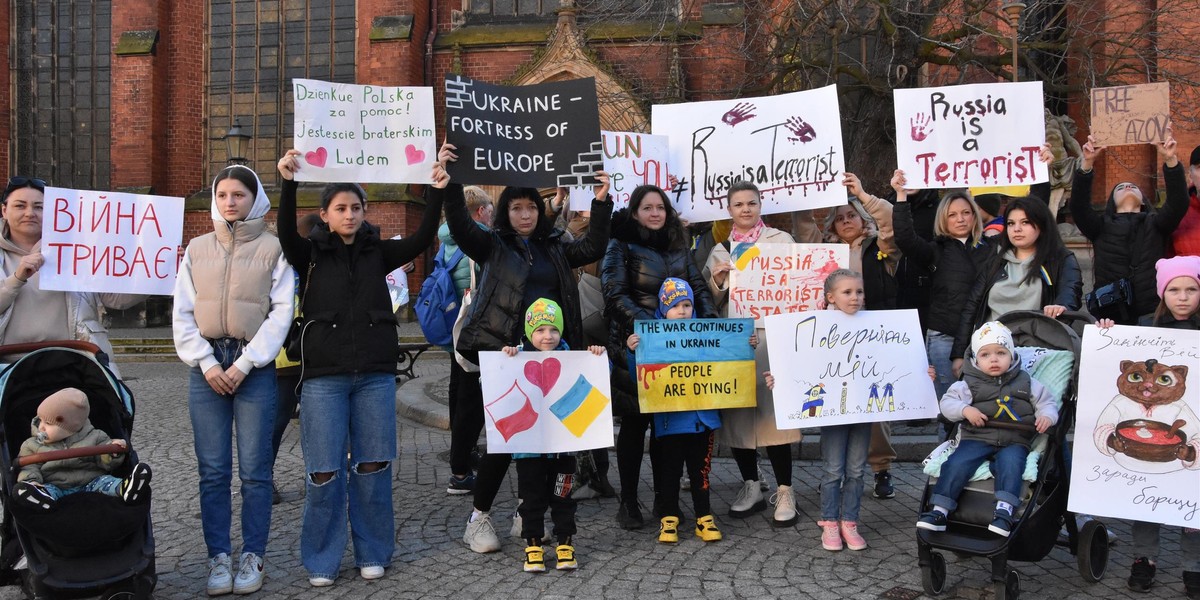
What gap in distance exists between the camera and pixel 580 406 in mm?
5164

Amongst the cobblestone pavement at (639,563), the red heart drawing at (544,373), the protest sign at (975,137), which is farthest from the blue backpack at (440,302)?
the protest sign at (975,137)

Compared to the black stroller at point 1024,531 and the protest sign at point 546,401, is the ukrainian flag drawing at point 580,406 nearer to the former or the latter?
the protest sign at point 546,401

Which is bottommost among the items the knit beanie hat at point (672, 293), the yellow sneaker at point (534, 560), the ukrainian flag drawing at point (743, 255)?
the yellow sneaker at point (534, 560)

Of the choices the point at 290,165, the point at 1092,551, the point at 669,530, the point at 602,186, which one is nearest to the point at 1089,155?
the point at 1092,551

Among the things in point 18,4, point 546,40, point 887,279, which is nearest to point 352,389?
point 887,279

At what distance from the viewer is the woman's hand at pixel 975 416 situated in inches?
176

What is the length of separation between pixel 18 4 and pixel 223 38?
20.0 ft

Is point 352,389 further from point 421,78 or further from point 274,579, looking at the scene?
point 421,78

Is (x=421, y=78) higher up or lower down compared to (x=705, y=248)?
higher up

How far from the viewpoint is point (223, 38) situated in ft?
76.6

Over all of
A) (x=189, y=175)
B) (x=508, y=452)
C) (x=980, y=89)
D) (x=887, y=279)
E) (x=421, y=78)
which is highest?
(x=421, y=78)

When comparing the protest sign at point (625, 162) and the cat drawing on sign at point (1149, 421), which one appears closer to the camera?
the cat drawing on sign at point (1149, 421)

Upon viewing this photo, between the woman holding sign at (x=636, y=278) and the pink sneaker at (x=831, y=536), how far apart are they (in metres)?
1.09

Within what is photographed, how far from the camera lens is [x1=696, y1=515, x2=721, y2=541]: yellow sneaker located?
17.4 feet
